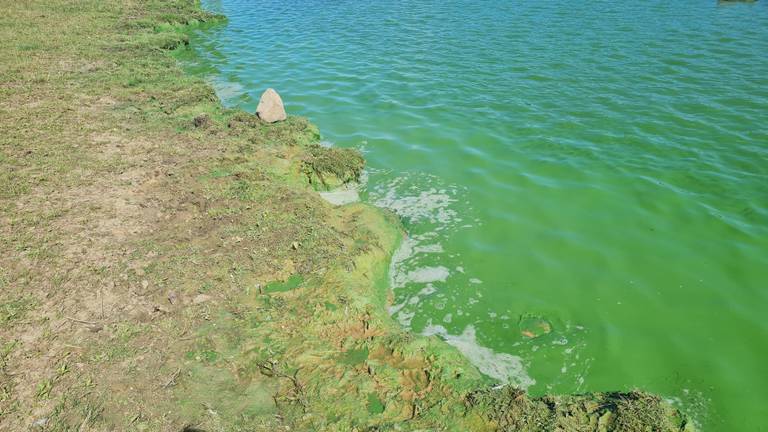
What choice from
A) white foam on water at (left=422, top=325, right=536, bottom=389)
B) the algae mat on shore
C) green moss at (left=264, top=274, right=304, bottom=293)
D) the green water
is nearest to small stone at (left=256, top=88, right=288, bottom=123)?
the algae mat on shore

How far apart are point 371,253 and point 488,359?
289 cm

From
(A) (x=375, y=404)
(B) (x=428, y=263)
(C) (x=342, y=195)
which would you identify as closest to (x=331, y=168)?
(C) (x=342, y=195)

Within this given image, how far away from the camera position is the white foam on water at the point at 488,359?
23.2 feet

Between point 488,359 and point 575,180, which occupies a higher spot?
point 575,180

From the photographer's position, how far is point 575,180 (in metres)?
11.9

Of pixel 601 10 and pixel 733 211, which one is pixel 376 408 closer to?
pixel 733 211

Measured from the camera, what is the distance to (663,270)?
9.06 metres

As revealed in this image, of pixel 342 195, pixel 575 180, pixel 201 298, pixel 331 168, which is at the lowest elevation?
pixel 342 195

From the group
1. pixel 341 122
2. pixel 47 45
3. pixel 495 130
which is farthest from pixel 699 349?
pixel 47 45

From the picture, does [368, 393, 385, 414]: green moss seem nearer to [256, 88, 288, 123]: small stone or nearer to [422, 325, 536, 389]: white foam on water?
[422, 325, 536, 389]: white foam on water

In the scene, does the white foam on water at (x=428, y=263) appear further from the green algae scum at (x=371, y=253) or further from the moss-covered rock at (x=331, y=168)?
the moss-covered rock at (x=331, y=168)

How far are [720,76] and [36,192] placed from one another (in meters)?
20.0

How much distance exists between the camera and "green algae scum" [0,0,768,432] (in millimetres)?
6102

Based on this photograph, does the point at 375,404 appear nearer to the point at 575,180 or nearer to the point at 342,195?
the point at 342,195
